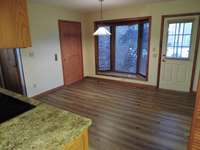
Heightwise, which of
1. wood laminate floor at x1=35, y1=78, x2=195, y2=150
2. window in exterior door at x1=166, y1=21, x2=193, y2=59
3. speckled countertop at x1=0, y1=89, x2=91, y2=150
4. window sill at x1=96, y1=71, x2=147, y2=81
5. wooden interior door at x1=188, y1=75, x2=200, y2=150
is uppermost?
window in exterior door at x1=166, y1=21, x2=193, y2=59

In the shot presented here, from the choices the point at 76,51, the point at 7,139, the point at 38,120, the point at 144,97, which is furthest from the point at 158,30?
the point at 7,139

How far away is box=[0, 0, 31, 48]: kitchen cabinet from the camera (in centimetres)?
92

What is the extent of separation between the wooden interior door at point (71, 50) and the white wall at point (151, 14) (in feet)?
1.13

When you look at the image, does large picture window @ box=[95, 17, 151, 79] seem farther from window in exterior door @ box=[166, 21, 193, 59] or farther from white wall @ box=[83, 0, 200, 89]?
window in exterior door @ box=[166, 21, 193, 59]

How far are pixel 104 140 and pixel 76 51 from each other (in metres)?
3.38

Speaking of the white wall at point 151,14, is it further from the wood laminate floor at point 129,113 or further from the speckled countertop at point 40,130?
the speckled countertop at point 40,130

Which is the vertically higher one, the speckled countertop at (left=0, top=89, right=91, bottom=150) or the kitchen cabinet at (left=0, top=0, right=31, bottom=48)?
the kitchen cabinet at (left=0, top=0, right=31, bottom=48)

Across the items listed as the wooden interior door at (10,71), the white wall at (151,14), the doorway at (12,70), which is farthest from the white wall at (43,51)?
the white wall at (151,14)

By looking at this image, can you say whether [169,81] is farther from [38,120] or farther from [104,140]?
[38,120]

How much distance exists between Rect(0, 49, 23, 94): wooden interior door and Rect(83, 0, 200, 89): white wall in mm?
2415

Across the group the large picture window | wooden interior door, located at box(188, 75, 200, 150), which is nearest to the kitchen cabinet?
wooden interior door, located at box(188, 75, 200, 150)

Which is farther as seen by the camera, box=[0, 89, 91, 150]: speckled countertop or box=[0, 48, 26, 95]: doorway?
box=[0, 48, 26, 95]: doorway

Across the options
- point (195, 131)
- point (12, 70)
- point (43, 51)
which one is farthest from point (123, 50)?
point (195, 131)

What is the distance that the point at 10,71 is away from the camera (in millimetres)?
3824
